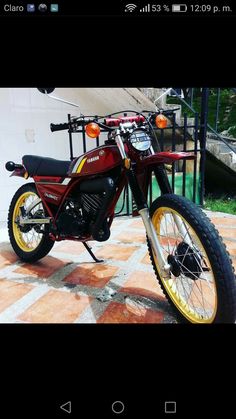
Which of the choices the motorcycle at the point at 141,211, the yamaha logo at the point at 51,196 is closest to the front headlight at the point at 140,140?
the motorcycle at the point at 141,211

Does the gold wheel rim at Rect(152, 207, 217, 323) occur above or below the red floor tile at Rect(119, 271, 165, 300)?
above

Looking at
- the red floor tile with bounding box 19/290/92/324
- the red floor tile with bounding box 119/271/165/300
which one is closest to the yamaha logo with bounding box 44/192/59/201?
the red floor tile with bounding box 19/290/92/324

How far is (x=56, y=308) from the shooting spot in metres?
1.52

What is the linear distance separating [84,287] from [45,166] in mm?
880

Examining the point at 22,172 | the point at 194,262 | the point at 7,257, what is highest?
the point at 22,172

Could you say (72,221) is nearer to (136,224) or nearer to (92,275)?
(92,275)

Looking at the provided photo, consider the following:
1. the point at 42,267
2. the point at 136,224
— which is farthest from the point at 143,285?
the point at 136,224

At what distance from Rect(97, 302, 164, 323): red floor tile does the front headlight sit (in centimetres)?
82

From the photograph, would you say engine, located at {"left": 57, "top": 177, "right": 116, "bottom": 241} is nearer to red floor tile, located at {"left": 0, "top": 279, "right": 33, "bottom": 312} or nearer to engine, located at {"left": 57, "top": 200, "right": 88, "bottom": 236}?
engine, located at {"left": 57, "top": 200, "right": 88, "bottom": 236}
